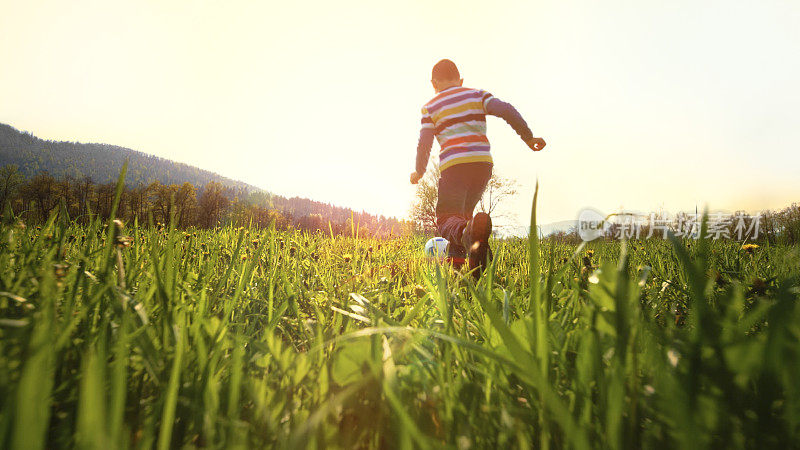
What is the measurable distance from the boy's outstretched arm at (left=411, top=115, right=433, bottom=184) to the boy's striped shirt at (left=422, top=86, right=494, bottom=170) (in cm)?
26

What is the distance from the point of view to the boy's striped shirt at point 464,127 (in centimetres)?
428

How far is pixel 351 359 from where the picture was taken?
2.38 feet

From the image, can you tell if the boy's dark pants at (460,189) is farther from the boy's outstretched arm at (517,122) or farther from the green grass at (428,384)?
the green grass at (428,384)

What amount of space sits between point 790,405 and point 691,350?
0.51ft

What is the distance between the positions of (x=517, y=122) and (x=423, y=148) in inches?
49.9

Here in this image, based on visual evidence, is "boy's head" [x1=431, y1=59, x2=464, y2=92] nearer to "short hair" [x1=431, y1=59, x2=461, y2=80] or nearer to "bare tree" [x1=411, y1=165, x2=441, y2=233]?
"short hair" [x1=431, y1=59, x2=461, y2=80]

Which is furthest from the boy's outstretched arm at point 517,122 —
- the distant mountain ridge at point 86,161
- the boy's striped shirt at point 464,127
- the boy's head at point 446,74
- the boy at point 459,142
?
the distant mountain ridge at point 86,161

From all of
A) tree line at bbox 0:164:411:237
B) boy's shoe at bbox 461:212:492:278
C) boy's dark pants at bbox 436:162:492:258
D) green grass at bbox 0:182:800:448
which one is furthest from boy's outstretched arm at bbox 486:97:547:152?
green grass at bbox 0:182:800:448

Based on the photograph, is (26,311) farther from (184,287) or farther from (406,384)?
(406,384)

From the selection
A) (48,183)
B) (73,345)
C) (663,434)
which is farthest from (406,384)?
(48,183)

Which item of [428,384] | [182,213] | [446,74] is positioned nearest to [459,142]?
[446,74]

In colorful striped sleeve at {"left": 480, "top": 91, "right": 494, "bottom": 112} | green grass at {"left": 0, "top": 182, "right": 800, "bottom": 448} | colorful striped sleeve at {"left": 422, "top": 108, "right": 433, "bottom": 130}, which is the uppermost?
colorful striped sleeve at {"left": 480, "top": 91, "right": 494, "bottom": 112}

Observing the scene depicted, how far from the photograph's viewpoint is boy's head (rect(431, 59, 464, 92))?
15.3ft

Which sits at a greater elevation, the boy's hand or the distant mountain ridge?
the distant mountain ridge
